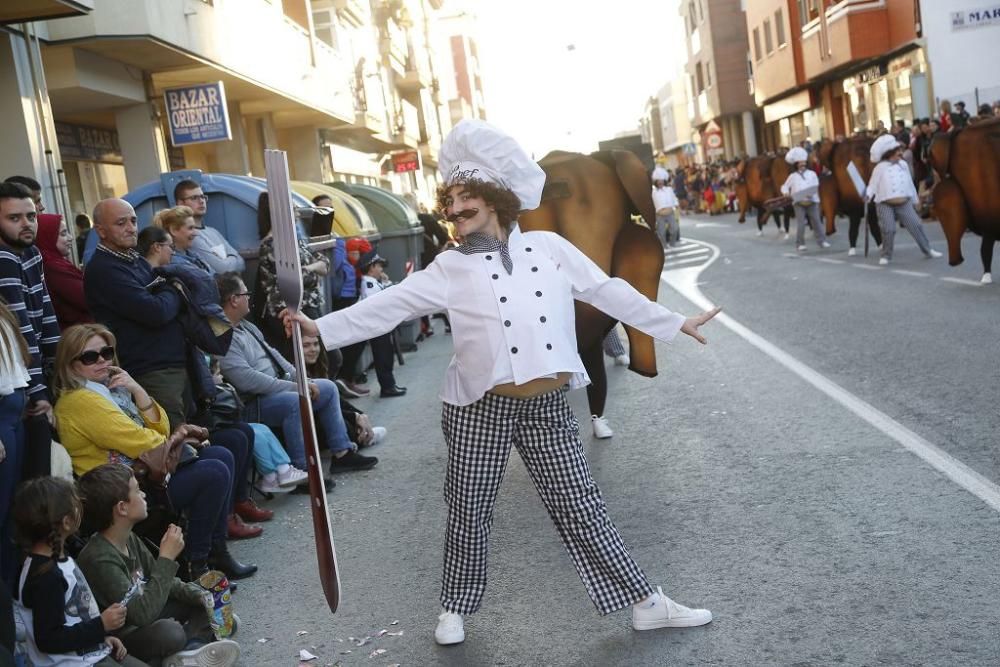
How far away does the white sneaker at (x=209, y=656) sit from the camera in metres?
4.71

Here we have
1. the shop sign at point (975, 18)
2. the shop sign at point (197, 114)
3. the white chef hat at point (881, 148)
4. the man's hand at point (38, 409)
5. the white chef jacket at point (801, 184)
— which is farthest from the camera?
the shop sign at point (975, 18)

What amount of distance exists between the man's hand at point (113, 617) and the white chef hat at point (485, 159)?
1.87 meters

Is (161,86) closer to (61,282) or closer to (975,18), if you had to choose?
(61,282)

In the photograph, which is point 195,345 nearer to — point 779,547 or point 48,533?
point 48,533

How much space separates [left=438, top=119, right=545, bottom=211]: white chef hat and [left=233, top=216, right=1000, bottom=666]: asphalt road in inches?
66.1

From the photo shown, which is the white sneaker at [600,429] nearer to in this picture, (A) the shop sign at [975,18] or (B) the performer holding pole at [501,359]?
(B) the performer holding pole at [501,359]

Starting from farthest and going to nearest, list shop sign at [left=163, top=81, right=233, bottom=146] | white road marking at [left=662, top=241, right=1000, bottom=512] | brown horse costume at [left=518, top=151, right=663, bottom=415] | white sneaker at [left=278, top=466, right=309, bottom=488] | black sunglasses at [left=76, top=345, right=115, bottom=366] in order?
1. shop sign at [left=163, top=81, right=233, bottom=146]
2. brown horse costume at [left=518, top=151, right=663, bottom=415]
3. white sneaker at [left=278, top=466, right=309, bottom=488]
4. white road marking at [left=662, top=241, right=1000, bottom=512]
5. black sunglasses at [left=76, top=345, right=115, bottom=366]

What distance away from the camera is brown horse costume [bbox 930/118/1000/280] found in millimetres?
13305

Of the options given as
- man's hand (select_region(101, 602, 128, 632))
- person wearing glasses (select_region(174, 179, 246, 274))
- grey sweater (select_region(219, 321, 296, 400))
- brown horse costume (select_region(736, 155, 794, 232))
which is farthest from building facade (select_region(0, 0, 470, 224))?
brown horse costume (select_region(736, 155, 794, 232))

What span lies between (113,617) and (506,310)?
1.69 meters

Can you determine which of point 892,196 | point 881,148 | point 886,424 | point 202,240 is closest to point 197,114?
point 202,240

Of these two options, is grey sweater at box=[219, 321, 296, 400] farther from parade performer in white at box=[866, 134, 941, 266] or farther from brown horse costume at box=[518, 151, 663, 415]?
parade performer in white at box=[866, 134, 941, 266]

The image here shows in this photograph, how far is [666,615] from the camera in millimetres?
4684

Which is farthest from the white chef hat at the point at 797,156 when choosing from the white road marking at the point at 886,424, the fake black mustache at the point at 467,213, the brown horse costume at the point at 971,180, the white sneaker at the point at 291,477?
the fake black mustache at the point at 467,213
